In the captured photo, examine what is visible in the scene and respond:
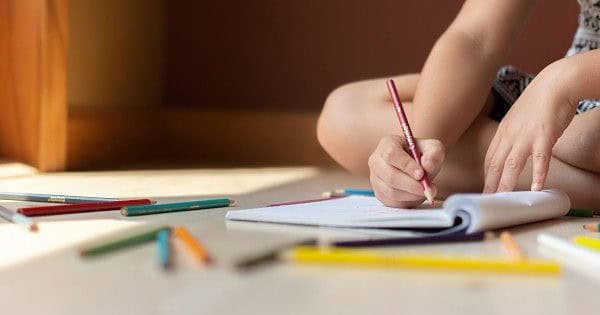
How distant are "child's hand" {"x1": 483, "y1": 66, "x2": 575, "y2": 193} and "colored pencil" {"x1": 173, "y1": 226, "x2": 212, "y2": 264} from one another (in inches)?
13.5

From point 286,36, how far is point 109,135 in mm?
427

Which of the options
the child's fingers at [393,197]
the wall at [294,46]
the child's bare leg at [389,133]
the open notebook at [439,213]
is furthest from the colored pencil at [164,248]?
the wall at [294,46]

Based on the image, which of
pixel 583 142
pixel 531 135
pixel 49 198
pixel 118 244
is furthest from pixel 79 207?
pixel 583 142

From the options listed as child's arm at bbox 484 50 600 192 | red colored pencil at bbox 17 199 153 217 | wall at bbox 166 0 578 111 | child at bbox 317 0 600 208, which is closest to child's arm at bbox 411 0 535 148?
child at bbox 317 0 600 208

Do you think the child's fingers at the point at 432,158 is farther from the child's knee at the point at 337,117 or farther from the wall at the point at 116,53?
the wall at the point at 116,53

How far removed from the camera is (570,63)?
0.87 m

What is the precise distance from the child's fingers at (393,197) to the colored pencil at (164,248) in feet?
0.77

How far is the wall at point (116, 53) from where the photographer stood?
62.1 inches

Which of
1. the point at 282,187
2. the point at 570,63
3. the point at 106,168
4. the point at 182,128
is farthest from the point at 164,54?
the point at 570,63

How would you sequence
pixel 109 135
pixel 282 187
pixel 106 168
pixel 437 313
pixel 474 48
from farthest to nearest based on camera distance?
pixel 109 135, pixel 106 168, pixel 282 187, pixel 474 48, pixel 437 313

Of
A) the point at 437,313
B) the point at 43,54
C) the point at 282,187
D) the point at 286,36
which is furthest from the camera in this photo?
the point at 286,36

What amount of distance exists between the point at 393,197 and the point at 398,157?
41 mm

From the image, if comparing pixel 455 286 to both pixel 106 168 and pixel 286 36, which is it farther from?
pixel 286 36

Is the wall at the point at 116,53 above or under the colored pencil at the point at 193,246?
above
